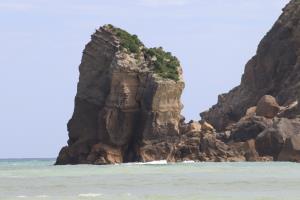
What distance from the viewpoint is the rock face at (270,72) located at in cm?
10150

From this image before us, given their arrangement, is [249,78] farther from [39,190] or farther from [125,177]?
[39,190]

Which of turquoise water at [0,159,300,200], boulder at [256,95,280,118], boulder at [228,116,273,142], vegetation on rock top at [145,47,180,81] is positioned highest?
vegetation on rock top at [145,47,180,81]

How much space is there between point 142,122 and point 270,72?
31612 millimetres

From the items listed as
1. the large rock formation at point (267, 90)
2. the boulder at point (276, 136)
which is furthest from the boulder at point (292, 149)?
the large rock formation at point (267, 90)

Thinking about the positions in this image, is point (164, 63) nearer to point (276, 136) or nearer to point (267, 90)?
point (276, 136)

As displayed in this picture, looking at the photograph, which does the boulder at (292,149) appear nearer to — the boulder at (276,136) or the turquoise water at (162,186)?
the boulder at (276,136)

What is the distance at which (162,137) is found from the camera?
77500 millimetres

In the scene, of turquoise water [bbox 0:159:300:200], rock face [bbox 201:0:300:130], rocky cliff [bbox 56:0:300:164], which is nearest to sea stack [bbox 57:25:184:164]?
rocky cliff [bbox 56:0:300:164]

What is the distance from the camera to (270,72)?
10650 centimetres

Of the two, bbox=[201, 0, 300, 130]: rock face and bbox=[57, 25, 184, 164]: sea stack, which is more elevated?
bbox=[201, 0, 300, 130]: rock face

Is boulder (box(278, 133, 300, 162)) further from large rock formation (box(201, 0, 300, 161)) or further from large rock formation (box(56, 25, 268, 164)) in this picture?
large rock formation (box(201, 0, 300, 161))

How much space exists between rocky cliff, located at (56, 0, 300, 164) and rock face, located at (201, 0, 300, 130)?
1487 cm

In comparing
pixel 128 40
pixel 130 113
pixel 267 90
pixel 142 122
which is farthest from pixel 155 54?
pixel 267 90

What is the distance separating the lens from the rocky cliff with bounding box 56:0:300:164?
77.2 meters
